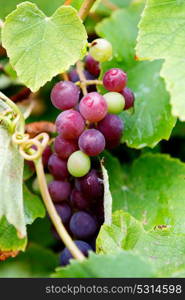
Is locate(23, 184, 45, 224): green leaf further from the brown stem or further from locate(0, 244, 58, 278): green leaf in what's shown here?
the brown stem

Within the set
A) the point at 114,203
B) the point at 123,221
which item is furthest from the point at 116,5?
the point at 123,221

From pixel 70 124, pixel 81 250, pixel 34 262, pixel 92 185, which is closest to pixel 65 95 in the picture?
pixel 70 124

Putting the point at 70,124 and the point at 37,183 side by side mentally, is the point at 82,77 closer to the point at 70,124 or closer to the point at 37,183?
the point at 70,124

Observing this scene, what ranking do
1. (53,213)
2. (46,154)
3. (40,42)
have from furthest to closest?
(46,154)
(40,42)
(53,213)

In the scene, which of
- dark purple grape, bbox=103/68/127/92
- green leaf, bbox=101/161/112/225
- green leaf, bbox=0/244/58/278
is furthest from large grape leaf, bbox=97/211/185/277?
green leaf, bbox=0/244/58/278

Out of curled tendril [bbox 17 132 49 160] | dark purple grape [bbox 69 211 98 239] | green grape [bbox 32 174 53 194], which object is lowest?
dark purple grape [bbox 69 211 98 239]

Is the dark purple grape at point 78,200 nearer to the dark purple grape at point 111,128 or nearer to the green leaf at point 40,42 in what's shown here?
the dark purple grape at point 111,128
